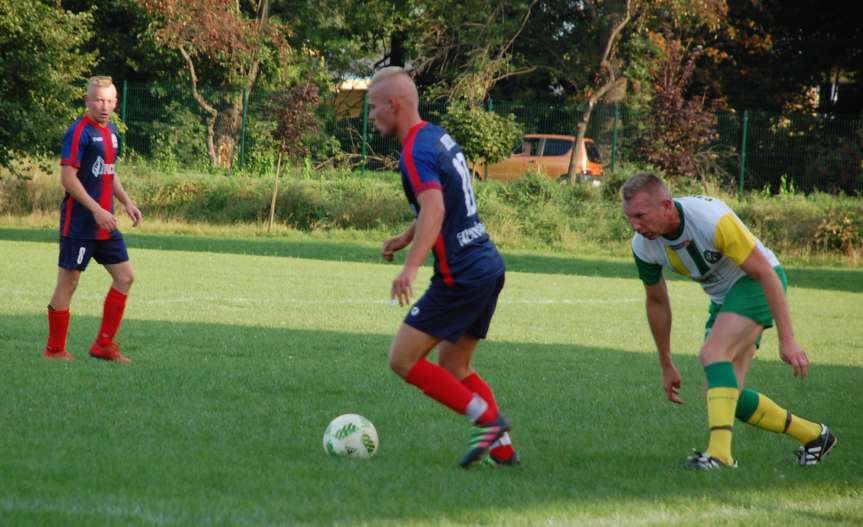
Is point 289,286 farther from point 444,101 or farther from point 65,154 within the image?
point 444,101

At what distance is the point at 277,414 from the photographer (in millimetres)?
7203

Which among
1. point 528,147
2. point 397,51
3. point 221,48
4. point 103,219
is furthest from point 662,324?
point 397,51

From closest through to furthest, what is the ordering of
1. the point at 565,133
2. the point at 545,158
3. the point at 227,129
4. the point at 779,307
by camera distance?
the point at 779,307, the point at 565,133, the point at 545,158, the point at 227,129

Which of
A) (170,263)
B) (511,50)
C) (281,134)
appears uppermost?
(511,50)

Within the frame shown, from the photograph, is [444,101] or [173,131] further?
[444,101]

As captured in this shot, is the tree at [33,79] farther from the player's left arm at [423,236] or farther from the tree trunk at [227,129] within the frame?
the player's left arm at [423,236]

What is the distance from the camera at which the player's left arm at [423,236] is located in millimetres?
5523

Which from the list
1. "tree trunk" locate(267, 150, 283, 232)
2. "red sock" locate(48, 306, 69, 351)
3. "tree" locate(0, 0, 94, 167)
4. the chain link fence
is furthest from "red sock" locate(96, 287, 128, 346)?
the chain link fence

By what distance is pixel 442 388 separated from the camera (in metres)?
5.90

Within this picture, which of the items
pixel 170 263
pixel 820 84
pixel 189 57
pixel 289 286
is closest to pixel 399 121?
pixel 289 286

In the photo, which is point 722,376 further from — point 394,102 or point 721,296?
point 394,102

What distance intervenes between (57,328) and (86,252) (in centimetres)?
62

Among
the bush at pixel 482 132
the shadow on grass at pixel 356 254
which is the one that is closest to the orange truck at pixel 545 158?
the bush at pixel 482 132

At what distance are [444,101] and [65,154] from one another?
100 feet
